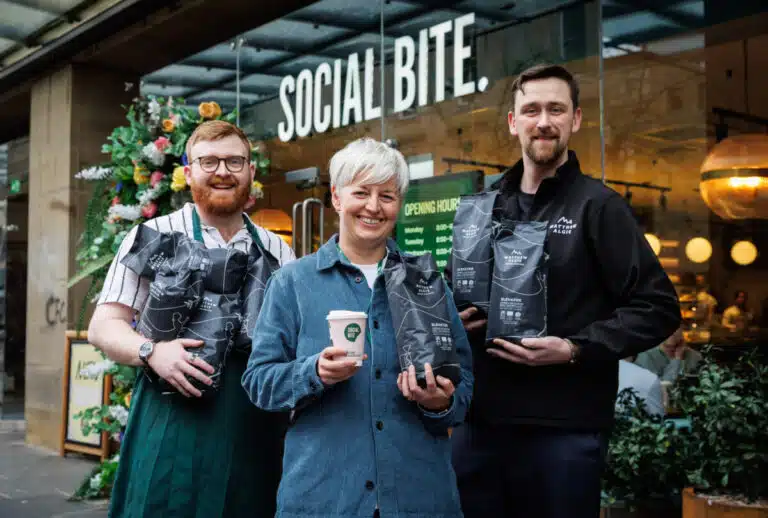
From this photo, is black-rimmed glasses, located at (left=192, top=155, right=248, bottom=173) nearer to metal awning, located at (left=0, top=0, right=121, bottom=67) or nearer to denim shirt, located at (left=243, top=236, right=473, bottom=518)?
denim shirt, located at (left=243, top=236, right=473, bottom=518)

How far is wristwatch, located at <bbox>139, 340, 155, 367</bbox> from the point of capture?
239 centimetres

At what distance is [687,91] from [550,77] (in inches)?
274

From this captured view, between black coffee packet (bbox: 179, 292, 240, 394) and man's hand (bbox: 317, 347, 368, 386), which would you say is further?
black coffee packet (bbox: 179, 292, 240, 394)

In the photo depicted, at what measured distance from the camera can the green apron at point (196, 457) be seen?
2418mm

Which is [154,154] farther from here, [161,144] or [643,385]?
[643,385]

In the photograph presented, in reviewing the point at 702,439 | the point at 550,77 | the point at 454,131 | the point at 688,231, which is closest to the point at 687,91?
the point at 688,231

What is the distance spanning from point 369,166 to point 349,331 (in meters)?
0.44

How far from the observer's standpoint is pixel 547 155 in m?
2.42

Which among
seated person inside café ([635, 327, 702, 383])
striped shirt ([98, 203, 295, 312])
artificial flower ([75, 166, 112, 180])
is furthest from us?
seated person inside café ([635, 327, 702, 383])

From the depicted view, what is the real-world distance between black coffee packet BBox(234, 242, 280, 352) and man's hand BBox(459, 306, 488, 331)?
56cm

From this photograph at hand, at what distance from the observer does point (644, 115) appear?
8.49 meters

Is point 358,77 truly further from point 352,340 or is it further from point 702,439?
point 352,340

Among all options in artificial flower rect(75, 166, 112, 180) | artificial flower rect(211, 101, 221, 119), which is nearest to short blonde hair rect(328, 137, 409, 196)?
artificial flower rect(211, 101, 221, 119)

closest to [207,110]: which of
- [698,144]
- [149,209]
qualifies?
[149,209]
